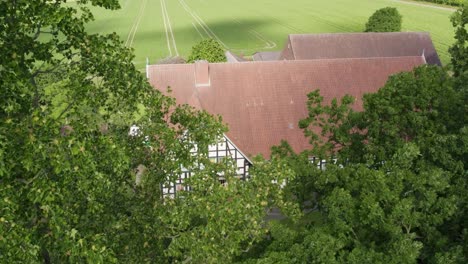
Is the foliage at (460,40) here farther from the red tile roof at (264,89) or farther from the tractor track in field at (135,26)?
the tractor track in field at (135,26)

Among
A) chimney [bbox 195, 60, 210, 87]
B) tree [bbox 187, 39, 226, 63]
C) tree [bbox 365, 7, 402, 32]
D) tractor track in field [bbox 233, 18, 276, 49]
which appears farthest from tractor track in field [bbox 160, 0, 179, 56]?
chimney [bbox 195, 60, 210, 87]

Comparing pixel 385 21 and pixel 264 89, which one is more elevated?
pixel 385 21

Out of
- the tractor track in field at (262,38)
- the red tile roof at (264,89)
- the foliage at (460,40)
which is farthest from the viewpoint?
the tractor track in field at (262,38)

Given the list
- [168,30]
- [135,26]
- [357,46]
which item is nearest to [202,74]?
[357,46]

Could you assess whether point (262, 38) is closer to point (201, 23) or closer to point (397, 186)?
point (201, 23)

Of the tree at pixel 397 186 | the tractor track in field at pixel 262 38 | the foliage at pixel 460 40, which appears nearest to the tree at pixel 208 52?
the foliage at pixel 460 40

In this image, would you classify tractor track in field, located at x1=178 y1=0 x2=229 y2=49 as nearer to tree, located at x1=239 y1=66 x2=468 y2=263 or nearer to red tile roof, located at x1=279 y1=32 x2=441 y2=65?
red tile roof, located at x1=279 y1=32 x2=441 y2=65

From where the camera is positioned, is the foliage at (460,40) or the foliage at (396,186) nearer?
the foliage at (396,186)
